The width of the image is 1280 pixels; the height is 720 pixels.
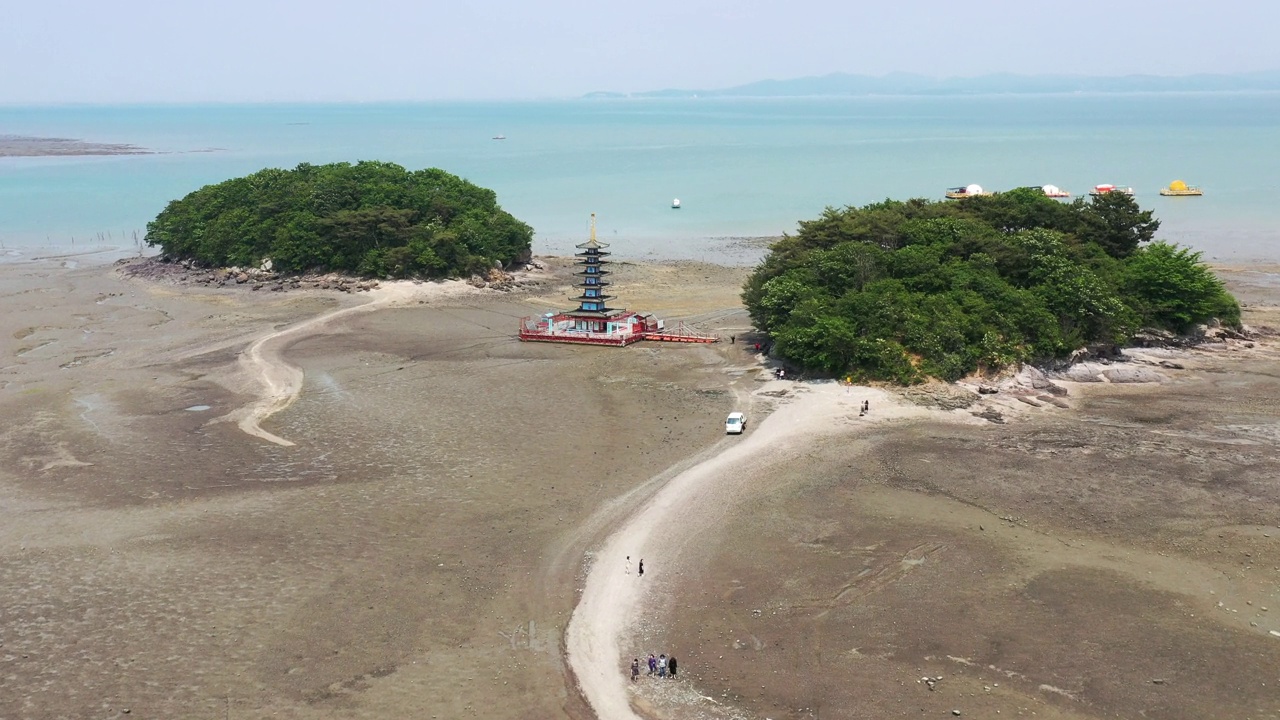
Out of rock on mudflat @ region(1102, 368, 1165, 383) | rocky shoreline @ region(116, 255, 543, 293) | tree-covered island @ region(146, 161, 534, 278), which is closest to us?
rock on mudflat @ region(1102, 368, 1165, 383)

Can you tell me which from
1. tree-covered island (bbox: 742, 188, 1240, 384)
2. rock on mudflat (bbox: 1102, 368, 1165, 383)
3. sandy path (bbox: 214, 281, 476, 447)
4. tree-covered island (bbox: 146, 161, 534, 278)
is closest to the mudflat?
sandy path (bbox: 214, 281, 476, 447)

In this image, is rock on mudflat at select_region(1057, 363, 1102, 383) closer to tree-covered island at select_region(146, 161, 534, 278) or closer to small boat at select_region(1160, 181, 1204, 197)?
tree-covered island at select_region(146, 161, 534, 278)

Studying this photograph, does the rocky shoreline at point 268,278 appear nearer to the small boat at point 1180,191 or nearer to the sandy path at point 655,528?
the sandy path at point 655,528

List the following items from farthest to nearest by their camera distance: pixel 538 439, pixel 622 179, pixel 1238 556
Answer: pixel 622 179 < pixel 538 439 < pixel 1238 556

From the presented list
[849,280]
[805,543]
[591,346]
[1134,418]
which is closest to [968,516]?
[805,543]

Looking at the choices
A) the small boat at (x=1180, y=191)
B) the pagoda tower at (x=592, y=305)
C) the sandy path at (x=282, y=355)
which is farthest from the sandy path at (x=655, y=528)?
the small boat at (x=1180, y=191)

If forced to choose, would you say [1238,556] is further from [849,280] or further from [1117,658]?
[849,280]
